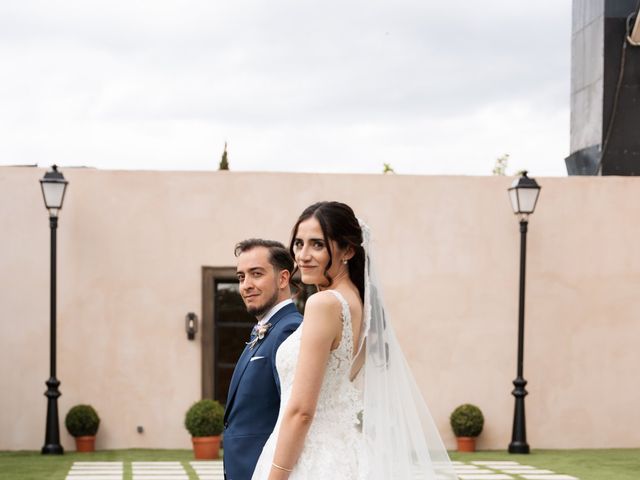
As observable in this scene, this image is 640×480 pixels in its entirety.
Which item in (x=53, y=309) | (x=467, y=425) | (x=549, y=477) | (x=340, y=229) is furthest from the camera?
(x=467, y=425)

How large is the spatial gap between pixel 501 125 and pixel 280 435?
19.2 metres

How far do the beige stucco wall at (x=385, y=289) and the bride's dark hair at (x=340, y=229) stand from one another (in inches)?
339

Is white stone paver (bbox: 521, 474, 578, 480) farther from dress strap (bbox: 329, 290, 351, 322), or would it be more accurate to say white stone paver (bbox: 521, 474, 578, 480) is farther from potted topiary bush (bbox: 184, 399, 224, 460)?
dress strap (bbox: 329, 290, 351, 322)

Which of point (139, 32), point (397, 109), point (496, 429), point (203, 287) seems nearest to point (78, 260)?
point (203, 287)

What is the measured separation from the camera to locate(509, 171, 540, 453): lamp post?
11.0 metres

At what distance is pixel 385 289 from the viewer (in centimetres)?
1163

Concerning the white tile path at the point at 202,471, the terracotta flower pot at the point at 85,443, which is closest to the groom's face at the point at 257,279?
the white tile path at the point at 202,471

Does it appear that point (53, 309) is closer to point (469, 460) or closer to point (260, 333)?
point (469, 460)

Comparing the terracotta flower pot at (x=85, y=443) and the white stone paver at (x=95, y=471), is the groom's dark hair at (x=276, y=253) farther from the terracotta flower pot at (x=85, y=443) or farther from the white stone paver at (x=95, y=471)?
the terracotta flower pot at (x=85, y=443)

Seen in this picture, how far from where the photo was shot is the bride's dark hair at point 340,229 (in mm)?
2824

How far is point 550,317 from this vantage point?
11.7 m

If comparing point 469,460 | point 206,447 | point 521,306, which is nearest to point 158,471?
point 206,447

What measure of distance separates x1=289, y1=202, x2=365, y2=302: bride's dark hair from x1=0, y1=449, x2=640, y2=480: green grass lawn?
631cm

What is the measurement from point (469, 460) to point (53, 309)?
4.45 m
